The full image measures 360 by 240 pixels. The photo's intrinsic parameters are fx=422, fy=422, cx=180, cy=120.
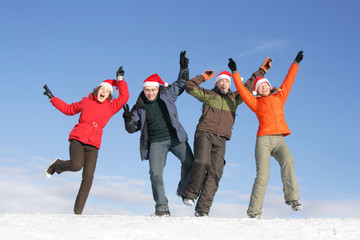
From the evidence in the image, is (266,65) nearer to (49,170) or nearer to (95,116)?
(95,116)

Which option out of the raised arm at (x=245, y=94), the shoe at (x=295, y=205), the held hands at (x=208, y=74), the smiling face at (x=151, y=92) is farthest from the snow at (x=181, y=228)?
the held hands at (x=208, y=74)

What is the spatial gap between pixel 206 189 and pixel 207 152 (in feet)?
2.08

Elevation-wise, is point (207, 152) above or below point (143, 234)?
above

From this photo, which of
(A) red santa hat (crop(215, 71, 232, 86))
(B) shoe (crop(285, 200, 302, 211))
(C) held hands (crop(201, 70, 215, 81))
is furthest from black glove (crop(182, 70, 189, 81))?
(B) shoe (crop(285, 200, 302, 211))

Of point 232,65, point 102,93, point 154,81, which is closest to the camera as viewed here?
point 232,65

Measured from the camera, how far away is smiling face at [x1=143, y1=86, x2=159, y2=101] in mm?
7535

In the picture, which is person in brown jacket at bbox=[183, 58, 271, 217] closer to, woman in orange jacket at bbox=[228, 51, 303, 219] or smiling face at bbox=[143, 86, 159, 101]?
woman in orange jacket at bbox=[228, 51, 303, 219]

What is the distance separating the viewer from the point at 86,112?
782cm

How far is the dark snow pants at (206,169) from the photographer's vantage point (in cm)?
711

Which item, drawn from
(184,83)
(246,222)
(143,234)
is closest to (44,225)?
(143,234)

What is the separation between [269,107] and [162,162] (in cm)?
209

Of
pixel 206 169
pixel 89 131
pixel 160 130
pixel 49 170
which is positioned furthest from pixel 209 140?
pixel 49 170

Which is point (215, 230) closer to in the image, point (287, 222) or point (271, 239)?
point (271, 239)

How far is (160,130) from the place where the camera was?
291 inches
